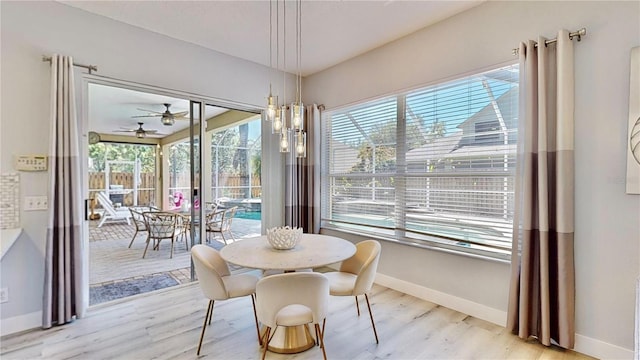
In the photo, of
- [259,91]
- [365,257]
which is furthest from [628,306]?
[259,91]

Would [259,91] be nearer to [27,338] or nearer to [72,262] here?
[72,262]

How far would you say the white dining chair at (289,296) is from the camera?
1.76 meters

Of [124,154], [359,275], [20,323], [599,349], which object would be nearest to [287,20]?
Result: [359,275]

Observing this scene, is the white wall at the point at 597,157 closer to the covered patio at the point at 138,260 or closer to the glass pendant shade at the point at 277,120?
the glass pendant shade at the point at 277,120

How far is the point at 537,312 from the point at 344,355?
4.92 feet

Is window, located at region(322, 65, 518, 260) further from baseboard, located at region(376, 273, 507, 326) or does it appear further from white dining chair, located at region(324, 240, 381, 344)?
white dining chair, located at region(324, 240, 381, 344)

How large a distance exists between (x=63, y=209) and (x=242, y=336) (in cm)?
186

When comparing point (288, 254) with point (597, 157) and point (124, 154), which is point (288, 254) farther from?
point (124, 154)

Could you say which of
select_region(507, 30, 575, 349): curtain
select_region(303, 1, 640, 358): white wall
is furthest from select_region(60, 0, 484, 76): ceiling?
select_region(507, 30, 575, 349): curtain

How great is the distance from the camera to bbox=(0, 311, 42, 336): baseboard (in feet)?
7.88

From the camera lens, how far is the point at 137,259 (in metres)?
4.62

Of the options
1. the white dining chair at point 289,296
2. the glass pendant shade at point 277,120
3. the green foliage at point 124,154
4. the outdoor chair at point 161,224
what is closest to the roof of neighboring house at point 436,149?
the glass pendant shade at point 277,120

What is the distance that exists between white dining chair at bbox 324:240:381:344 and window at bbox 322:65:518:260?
2.91 ft

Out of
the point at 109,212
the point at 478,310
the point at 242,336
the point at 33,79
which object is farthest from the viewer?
the point at 109,212
